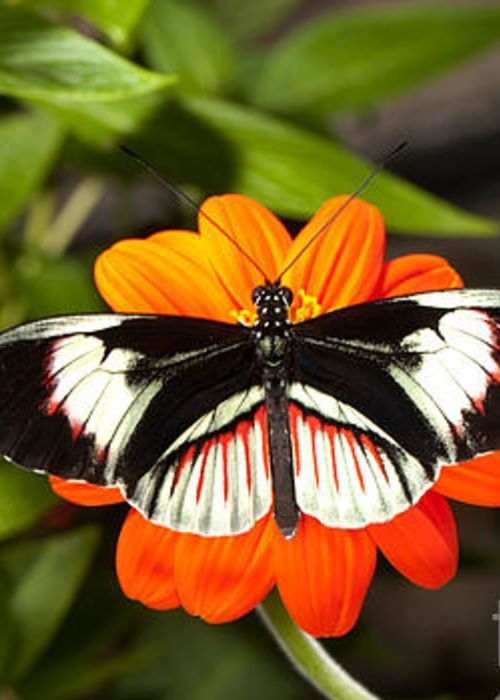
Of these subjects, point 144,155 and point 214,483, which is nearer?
point 214,483

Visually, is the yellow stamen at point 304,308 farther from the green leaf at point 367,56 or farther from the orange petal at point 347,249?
the green leaf at point 367,56

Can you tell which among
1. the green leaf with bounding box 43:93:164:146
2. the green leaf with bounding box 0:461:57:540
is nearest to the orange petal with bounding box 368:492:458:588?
the green leaf with bounding box 0:461:57:540

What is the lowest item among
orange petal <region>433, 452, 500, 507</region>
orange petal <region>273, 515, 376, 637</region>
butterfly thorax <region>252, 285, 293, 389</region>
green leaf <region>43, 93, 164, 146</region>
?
orange petal <region>273, 515, 376, 637</region>

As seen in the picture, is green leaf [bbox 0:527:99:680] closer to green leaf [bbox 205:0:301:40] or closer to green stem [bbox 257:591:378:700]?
green stem [bbox 257:591:378:700]

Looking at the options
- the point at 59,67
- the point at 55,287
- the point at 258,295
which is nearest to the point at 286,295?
the point at 258,295

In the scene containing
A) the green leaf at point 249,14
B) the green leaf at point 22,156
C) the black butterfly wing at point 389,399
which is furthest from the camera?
the green leaf at point 249,14

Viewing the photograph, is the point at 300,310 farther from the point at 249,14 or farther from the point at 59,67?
the point at 249,14

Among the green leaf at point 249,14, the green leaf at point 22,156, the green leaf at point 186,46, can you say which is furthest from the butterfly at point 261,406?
the green leaf at point 249,14
